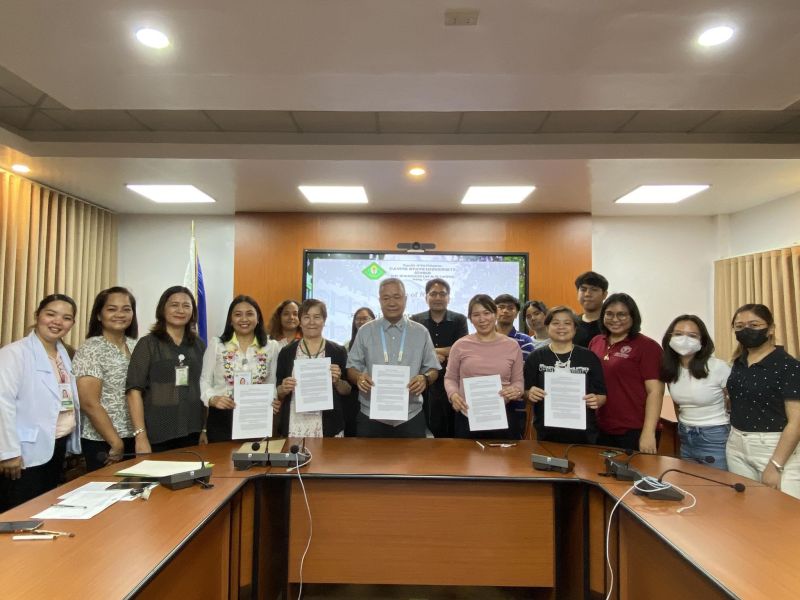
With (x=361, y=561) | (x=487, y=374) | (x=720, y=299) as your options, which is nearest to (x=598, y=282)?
(x=487, y=374)

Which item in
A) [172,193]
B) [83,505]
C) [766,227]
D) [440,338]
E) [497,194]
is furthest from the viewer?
[766,227]

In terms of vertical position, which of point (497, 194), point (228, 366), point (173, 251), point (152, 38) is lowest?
point (228, 366)

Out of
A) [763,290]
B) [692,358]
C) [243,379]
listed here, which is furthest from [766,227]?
[243,379]

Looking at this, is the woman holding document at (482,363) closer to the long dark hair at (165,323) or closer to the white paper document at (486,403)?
the white paper document at (486,403)

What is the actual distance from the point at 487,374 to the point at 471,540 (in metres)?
0.92

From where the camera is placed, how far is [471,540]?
7.75ft

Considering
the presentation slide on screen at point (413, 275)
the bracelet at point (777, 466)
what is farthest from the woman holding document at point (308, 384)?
the presentation slide on screen at point (413, 275)

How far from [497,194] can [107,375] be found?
3775 millimetres

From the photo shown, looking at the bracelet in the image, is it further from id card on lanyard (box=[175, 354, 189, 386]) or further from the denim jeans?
id card on lanyard (box=[175, 354, 189, 386])

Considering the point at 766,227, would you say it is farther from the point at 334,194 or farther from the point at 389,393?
the point at 389,393

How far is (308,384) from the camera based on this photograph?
9.05ft

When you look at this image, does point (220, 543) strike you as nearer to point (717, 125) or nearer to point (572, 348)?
point (572, 348)

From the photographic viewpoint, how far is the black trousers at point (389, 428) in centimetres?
303

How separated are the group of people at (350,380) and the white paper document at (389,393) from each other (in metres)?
0.07
